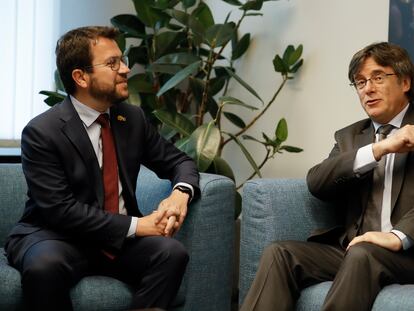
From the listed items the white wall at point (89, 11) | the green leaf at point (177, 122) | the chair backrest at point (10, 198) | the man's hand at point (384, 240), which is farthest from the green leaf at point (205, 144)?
the white wall at point (89, 11)

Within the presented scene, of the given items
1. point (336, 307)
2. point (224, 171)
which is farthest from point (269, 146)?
point (336, 307)

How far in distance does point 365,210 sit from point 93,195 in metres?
1.01

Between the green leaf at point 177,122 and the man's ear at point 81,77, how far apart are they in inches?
31.9

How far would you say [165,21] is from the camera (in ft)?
13.0

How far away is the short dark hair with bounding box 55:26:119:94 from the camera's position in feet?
9.17

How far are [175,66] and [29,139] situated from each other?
130cm

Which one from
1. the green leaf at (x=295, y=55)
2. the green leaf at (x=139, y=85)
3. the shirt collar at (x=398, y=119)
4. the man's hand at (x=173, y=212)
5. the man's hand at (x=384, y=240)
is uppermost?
the green leaf at (x=295, y=55)

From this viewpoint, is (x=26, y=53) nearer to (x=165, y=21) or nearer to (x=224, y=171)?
(x=165, y=21)

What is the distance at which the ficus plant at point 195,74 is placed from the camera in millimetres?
3602

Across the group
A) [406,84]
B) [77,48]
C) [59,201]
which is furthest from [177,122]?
[406,84]

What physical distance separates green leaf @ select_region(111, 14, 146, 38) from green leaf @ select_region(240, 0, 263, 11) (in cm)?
62

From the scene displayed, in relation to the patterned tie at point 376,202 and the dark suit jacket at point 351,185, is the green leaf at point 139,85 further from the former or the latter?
the patterned tie at point 376,202

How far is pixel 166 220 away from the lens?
8.71 feet

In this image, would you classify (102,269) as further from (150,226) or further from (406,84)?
(406,84)
